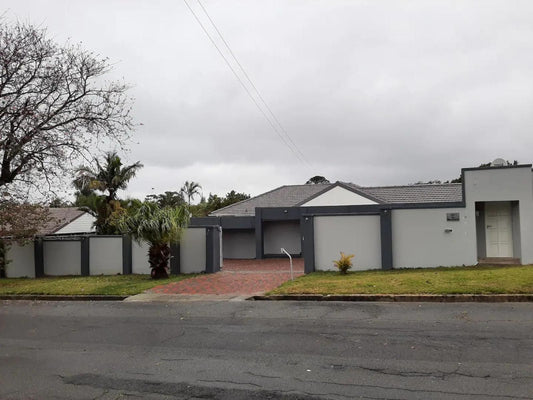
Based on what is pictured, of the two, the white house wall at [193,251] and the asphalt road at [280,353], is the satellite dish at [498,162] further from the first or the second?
the white house wall at [193,251]

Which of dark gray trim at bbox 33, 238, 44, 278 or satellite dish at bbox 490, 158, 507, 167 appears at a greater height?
satellite dish at bbox 490, 158, 507, 167

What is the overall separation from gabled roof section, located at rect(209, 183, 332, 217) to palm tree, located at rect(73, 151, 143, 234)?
22.7 feet

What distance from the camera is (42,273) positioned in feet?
73.6

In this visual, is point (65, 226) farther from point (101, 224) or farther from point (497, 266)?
point (497, 266)

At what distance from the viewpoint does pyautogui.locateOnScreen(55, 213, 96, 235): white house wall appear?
3492cm

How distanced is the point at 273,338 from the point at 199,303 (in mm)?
4846

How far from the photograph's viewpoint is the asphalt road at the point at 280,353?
5.30m

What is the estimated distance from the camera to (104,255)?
21.2m

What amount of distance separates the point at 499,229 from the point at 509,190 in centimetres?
228

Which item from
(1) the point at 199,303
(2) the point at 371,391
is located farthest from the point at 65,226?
(2) the point at 371,391

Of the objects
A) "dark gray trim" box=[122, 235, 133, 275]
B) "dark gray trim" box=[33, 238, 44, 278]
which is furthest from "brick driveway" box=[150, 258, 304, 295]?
"dark gray trim" box=[33, 238, 44, 278]

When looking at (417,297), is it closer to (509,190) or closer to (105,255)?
(509,190)

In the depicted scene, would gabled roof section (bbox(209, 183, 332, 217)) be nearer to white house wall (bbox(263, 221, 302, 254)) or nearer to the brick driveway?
white house wall (bbox(263, 221, 302, 254))

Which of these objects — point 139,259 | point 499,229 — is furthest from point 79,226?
point 499,229
